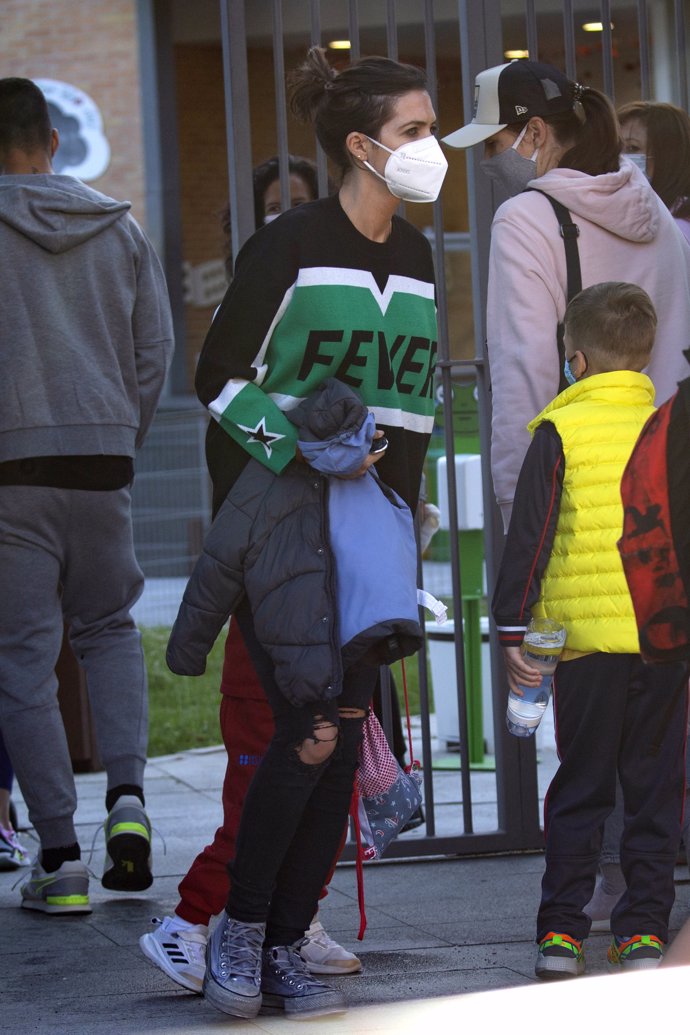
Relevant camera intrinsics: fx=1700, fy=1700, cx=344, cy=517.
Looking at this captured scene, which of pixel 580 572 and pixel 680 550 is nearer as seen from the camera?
pixel 680 550

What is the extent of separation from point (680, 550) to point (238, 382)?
1135 millimetres

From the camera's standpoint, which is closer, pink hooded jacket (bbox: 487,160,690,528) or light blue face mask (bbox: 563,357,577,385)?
light blue face mask (bbox: 563,357,577,385)

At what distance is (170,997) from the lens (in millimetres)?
3820

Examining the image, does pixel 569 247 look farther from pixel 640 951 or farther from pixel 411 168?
pixel 640 951

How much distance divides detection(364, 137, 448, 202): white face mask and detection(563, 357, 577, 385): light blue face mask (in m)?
0.53

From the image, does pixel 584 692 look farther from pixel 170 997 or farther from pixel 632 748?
pixel 170 997

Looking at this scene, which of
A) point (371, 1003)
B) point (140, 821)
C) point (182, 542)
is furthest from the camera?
point (182, 542)

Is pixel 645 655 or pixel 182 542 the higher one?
pixel 645 655

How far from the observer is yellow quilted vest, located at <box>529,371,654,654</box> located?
3695 millimetres

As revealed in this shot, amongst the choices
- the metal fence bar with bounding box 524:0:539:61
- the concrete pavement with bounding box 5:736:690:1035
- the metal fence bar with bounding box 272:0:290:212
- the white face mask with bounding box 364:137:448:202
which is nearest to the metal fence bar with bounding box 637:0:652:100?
the metal fence bar with bounding box 524:0:539:61

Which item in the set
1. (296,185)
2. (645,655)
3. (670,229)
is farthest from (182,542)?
(645,655)

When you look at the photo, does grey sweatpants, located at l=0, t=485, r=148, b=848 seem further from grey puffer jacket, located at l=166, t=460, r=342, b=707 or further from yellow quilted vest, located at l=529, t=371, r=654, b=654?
yellow quilted vest, located at l=529, t=371, r=654, b=654

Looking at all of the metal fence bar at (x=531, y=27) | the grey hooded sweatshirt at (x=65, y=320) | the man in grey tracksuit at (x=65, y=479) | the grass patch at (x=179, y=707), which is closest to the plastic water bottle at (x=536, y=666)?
the man in grey tracksuit at (x=65, y=479)

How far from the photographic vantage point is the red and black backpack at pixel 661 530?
2914mm
